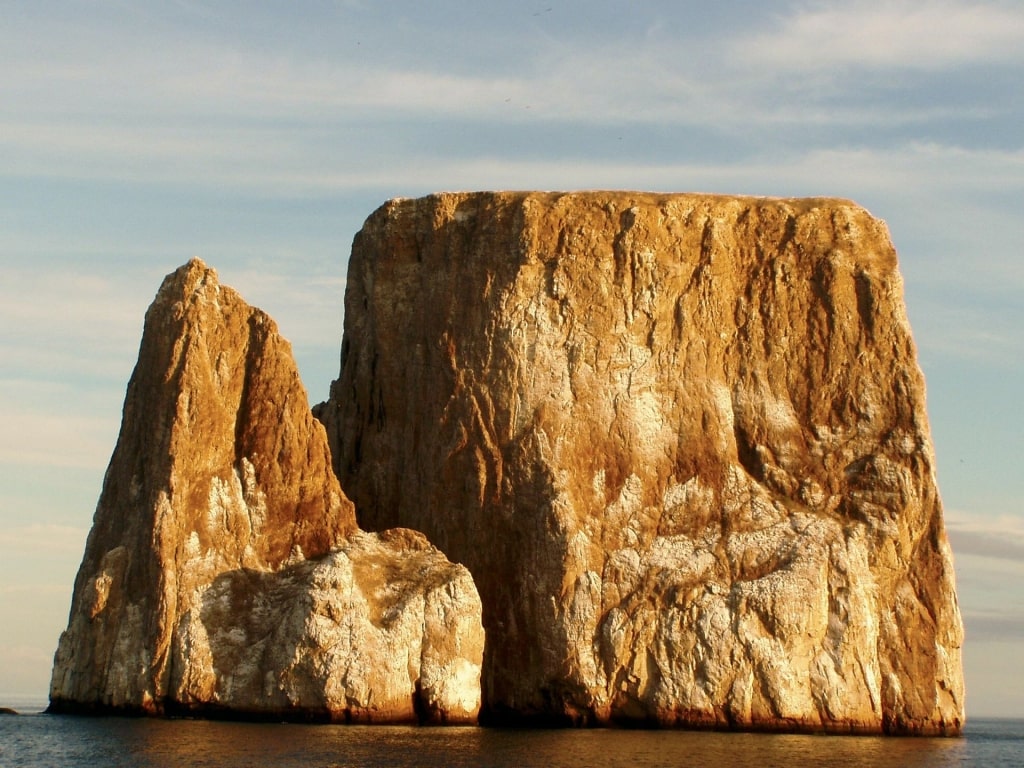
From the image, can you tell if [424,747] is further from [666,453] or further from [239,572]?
[666,453]

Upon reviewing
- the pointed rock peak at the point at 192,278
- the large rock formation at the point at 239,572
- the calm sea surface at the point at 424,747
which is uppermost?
the pointed rock peak at the point at 192,278

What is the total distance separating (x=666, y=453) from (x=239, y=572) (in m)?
18.4

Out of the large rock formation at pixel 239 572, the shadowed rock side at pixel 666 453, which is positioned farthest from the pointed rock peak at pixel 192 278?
the shadowed rock side at pixel 666 453

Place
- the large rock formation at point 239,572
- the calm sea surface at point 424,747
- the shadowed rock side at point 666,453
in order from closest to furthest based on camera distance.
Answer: the calm sea surface at point 424,747 → the large rock formation at point 239,572 → the shadowed rock side at point 666,453

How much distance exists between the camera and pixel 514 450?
70.5 m

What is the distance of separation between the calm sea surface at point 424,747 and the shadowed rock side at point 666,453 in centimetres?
323

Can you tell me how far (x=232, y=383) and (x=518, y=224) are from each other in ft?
49.2

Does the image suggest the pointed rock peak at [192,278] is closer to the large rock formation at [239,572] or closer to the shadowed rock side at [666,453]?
the large rock formation at [239,572]

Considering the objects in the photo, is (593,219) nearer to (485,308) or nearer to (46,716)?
(485,308)

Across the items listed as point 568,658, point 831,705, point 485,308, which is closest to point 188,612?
point 568,658

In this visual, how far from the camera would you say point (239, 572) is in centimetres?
6331

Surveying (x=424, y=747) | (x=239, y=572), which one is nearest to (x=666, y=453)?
(x=239, y=572)

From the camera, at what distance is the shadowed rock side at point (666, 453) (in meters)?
65.1

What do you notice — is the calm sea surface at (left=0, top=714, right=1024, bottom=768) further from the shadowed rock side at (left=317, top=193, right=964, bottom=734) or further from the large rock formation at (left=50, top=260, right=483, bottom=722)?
the shadowed rock side at (left=317, top=193, right=964, bottom=734)
